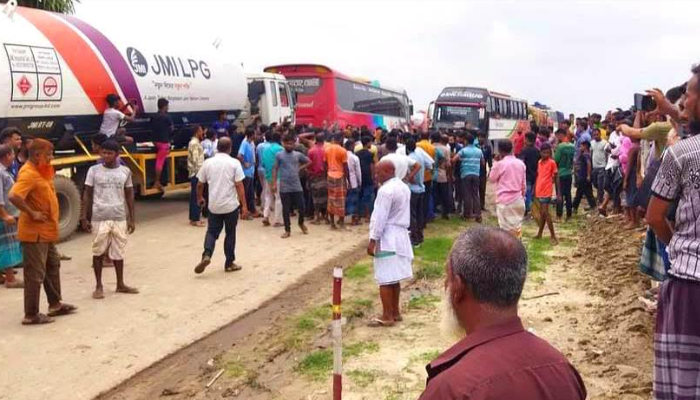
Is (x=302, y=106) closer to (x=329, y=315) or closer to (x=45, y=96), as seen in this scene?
(x=45, y=96)

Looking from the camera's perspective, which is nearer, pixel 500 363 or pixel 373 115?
pixel 500 363

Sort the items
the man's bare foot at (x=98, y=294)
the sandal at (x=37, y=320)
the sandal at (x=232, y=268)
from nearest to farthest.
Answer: the sandal at (x=37, y=320) → the man's bare foot at (x=98, y=294) → the sandal at (x=232, y=268)

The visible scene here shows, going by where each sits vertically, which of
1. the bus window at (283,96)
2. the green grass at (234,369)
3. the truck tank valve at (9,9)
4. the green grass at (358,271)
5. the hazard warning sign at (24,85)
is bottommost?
the green grass at (234,369)

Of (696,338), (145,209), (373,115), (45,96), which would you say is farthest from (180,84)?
(373,115)

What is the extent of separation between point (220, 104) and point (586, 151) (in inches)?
321

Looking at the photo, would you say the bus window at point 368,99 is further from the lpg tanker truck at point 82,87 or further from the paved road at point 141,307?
the paved road at point 141,307

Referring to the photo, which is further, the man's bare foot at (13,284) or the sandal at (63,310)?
the man's bare foot at (13,284)

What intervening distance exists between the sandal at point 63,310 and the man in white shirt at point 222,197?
1778mm

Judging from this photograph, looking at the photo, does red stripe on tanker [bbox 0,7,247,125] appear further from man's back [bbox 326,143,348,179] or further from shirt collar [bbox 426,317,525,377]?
shirt collar [bbox 426,317,525,377]

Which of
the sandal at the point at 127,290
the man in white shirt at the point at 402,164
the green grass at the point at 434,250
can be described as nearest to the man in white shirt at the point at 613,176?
the green grass at the point at 434,250

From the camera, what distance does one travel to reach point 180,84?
1337 cm

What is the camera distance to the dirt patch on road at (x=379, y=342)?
16.4 feet

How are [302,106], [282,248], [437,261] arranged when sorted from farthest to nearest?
[302,106]
[282,248]
[437,261]

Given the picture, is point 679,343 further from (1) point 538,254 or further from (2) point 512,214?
(1) point 538,254
